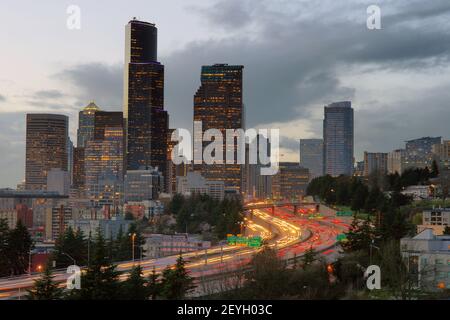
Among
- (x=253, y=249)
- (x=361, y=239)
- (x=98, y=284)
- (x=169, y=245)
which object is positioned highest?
(x=361, y=239)

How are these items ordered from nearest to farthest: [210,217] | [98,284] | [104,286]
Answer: [98,284]
[104,286]
[210,217]

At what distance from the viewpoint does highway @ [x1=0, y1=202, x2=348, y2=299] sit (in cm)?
3875

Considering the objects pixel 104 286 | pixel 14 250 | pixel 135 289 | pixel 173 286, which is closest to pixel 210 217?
pixel 14 250

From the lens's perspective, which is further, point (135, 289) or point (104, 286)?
point (135, 289)

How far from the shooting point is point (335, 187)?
9450cm

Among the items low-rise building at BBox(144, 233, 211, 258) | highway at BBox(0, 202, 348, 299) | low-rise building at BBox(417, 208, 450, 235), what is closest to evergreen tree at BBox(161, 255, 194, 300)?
highway at BBox(0, 202, 348, 299)

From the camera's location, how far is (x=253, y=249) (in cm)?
5766

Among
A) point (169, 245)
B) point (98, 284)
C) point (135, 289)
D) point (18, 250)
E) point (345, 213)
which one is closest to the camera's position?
point (98, 284)

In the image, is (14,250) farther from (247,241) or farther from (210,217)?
(210,217)

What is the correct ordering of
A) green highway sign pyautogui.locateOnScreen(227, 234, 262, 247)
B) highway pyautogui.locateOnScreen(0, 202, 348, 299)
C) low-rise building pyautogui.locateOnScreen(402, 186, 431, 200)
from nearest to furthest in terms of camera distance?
highway pyautogui.locateOnScreen(0, 202, 348, 299)
green highway sign pyautogui.locateOnScreen(227, 234, 262, 247)
low-rise building pyautogui.locateOnScreen(402, 186, 431, 200)

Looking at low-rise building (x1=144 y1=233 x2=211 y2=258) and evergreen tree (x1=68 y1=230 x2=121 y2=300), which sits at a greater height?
evergreen tree (x1=68 y1=230 x2=121 y2=300)

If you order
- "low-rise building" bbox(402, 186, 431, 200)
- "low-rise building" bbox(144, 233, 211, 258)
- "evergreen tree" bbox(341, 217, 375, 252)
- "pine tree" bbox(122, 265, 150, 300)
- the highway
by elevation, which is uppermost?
"low-rise building" bbox(402, 186, 431, 200)

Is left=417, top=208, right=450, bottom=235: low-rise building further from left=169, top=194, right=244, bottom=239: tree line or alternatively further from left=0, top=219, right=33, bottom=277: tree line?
left=0, top=219, right=33, bottom=277: tree line
